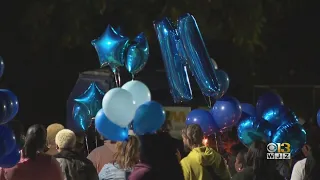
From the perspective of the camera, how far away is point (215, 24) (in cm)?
1316

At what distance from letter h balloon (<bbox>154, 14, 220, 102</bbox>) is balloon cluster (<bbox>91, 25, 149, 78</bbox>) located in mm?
231

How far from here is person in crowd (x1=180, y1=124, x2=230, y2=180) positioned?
701 centimetres

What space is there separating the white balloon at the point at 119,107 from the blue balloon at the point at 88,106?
3.42 ft

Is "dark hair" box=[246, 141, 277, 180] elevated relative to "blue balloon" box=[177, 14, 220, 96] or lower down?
lower down

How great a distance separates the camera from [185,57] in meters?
7.46

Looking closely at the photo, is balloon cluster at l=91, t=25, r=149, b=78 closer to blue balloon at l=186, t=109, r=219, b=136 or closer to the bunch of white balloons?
the bunch of white balloons

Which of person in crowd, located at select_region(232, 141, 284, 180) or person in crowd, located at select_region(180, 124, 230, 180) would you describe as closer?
person in crowd, located at select_region(232, 141, 284, 180)

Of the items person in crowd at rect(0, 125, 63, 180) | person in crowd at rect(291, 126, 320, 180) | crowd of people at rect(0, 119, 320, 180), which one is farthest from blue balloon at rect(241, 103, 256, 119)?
person in crowd at rect(0, 125, 63, 180)

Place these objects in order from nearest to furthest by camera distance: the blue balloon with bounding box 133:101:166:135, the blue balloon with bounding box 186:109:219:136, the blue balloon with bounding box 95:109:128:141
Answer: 1. the blue balloon with bounding box 133:101:166:135
2. the blue balloon with bounding box 95:109:128:141
3. the blue balloon with bounding box 186:109:219:136

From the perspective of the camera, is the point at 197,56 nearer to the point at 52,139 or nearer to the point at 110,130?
the point at 110,130

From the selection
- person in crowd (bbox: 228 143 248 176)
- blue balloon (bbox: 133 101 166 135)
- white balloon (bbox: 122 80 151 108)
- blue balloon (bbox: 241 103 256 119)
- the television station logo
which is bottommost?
person in crowd (bbox: 228 143 248 176)

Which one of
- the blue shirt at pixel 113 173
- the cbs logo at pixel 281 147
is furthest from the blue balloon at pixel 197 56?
the blue shirt at pixel 113 173

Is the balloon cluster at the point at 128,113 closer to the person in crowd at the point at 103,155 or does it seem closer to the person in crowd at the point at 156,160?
the person in crowd at the point at 103,155

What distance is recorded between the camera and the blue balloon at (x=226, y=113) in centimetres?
808
